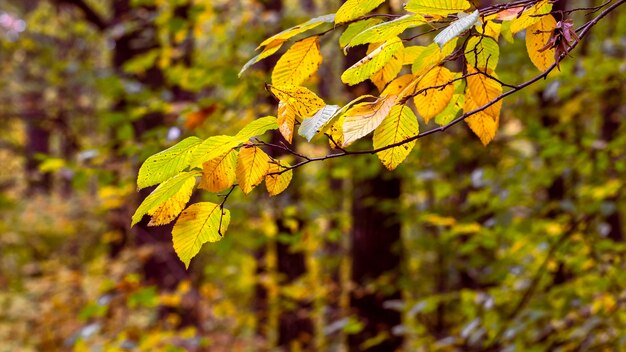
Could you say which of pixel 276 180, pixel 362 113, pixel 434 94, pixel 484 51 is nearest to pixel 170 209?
pixel 276 180

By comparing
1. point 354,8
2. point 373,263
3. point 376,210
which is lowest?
point 373,263

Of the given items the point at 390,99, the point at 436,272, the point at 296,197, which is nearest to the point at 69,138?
the point at 296,197

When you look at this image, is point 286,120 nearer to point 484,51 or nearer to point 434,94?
point 434,94

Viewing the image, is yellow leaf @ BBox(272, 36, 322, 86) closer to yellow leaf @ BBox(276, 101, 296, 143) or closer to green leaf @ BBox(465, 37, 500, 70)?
yellow leaf @ BBox(276, 101, 296, 143)

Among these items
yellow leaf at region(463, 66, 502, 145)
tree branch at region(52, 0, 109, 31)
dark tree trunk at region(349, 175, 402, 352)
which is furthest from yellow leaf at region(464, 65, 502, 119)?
tree branch at region(52, 0, 109, 31)

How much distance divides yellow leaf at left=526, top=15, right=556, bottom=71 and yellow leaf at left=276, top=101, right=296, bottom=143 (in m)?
0.37

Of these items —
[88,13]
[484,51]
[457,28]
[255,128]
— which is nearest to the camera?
[457,28]

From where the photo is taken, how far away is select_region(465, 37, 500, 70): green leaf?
2.97ft

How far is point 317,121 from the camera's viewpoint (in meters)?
0.78

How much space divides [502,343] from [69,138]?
3209mm

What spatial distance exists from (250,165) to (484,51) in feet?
1.33

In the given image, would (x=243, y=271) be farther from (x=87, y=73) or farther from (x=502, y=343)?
(x=502, y=343)

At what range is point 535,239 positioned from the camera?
250 centimetres

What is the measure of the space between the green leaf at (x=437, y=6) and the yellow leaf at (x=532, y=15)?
3.4 inches
